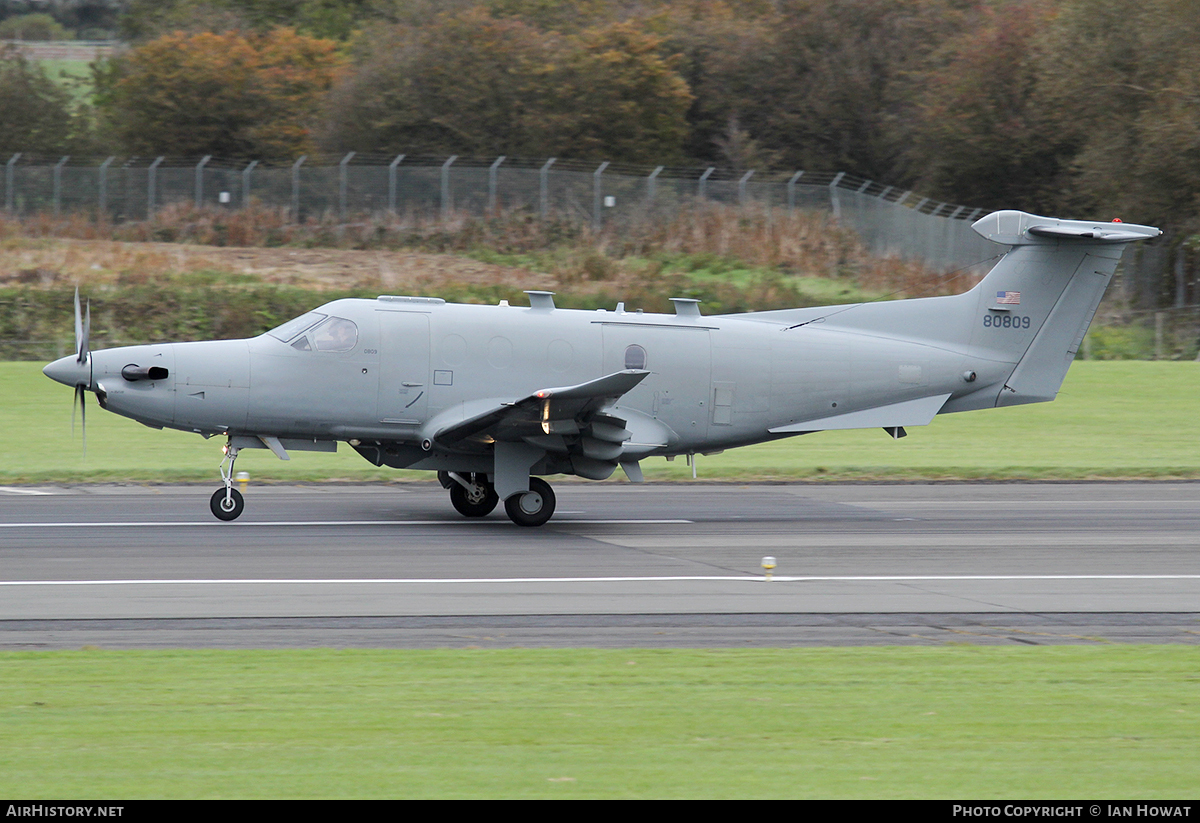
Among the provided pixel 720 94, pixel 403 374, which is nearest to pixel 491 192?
pixel 720 94

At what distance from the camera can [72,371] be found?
Result: 15883 millimetres

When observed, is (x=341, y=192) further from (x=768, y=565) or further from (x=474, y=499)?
(x=768, y=565)

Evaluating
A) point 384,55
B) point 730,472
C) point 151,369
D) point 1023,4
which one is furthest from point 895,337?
point 1023,4

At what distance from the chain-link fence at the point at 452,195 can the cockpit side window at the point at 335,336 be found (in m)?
27.8

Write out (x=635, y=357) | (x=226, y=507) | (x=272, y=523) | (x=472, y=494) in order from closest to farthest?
(x=226, y=507), (x=272, y=523), (x=635, y=357), (x=472, y=494)

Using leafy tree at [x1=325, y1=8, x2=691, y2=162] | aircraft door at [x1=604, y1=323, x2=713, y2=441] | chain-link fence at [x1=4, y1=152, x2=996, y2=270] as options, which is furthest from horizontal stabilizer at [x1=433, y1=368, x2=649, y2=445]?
leafy tree at [x1=325, y1=8, x2=691, y2=162]

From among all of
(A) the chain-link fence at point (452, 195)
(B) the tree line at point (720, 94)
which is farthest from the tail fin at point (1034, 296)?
(B) the tree line at point (720, 94)

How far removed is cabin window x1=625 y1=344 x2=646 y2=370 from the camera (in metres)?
17.6

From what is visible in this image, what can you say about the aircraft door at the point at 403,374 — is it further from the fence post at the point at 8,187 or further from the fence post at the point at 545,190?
the fence post at the point at 8,187

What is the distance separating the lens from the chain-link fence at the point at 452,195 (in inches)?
1740

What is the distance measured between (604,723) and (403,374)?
9.61 meters

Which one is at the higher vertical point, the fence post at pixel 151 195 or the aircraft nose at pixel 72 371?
the fence post at pixel 151 195

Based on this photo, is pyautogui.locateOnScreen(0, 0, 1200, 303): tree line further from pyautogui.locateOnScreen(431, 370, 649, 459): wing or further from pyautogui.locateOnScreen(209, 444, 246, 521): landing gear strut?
pyautogui.locateOnScreen(209, 444, 246, 521): landing gear strut

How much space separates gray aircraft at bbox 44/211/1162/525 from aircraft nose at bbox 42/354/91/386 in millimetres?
26
